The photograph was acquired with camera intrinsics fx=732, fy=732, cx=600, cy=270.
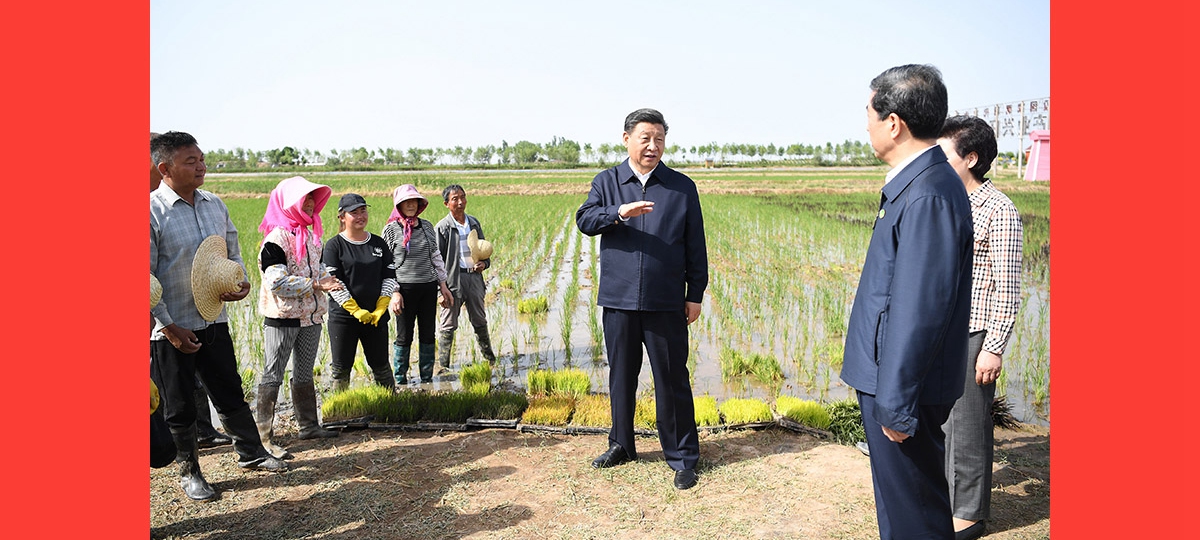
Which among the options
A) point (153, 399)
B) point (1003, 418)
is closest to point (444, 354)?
point (153, 399)

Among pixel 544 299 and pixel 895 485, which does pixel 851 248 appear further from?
pixel 895 485

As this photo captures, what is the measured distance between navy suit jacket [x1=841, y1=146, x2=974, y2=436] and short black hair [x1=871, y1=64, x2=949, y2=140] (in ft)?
0.26

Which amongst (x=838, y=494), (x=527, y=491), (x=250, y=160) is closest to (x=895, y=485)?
(x=838, y=494)

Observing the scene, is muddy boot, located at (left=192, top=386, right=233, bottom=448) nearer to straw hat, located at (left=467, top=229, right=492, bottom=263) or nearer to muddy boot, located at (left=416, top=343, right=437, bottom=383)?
muddy boot, located at (left=416, top=343, right=437, bottom=383)

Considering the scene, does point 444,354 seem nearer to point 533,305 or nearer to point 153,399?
point 533,305

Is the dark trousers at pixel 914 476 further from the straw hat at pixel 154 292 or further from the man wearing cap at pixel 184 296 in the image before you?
the man wearing cap at pixel 184 296

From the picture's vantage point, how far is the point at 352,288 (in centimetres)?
453

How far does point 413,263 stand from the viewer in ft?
17.3

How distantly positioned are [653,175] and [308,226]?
1.90 metres

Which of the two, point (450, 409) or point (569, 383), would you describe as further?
point (569, 383)

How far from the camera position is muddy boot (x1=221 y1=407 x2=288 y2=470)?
3607 millimetres

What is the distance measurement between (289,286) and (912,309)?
118 inches

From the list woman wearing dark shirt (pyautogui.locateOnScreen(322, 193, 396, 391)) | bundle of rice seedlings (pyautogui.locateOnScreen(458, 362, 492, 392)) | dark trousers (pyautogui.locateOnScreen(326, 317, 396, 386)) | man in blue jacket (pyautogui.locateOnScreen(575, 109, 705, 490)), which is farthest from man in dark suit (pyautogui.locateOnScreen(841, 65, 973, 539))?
bundle of rice seedlings (pyautogui.locateOnScreen(458, 362, 492, 392))

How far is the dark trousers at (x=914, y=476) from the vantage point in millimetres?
2125
